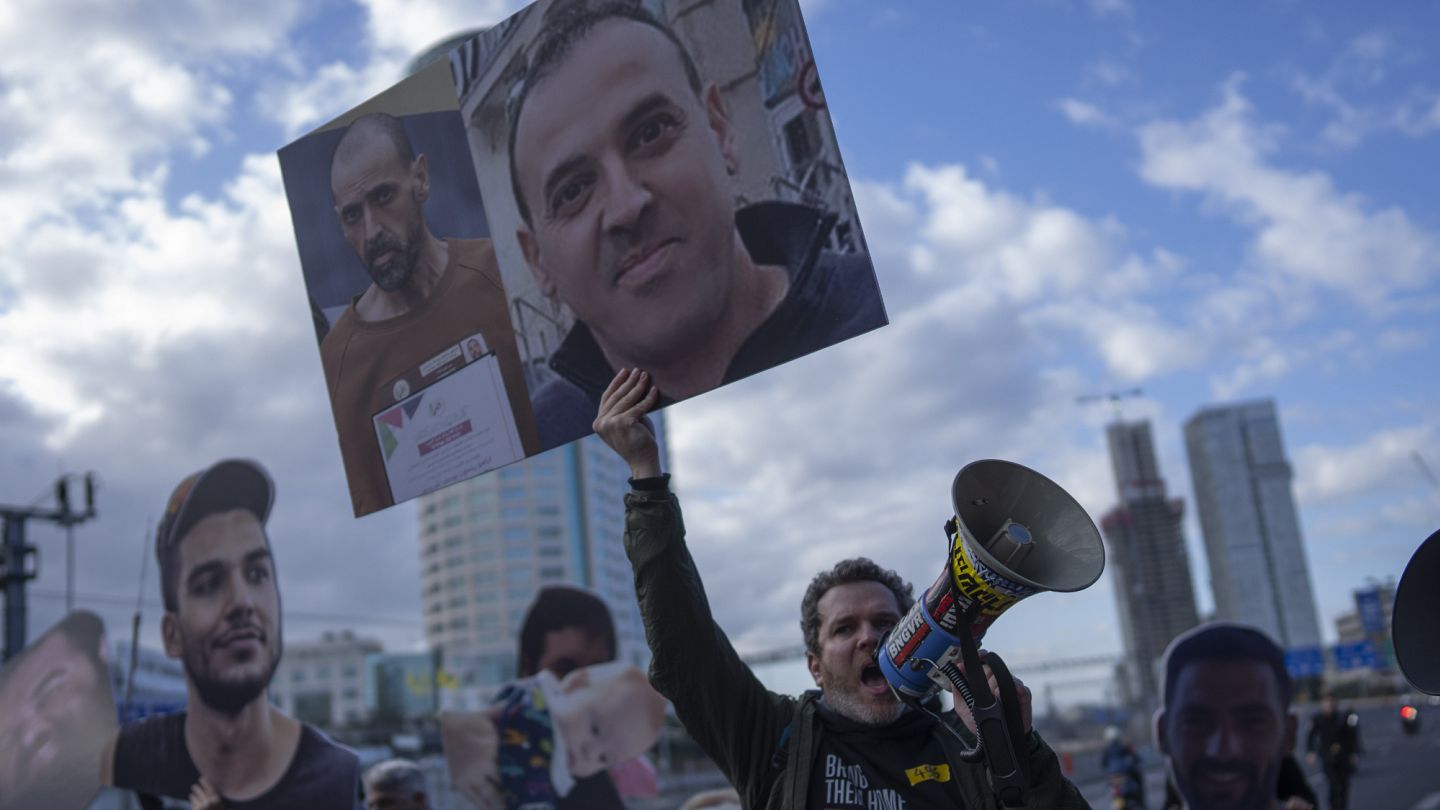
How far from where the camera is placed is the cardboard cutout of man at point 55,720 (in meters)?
7.47

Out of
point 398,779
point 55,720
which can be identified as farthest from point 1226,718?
point 55,720

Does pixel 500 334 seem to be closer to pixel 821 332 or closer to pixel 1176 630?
pixel 821 332

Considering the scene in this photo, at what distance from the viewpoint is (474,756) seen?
402 inches

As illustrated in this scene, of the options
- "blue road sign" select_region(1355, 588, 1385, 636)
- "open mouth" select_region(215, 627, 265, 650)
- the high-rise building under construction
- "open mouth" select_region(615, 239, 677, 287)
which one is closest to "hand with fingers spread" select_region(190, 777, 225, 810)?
"open mouth" select_region(215, 627, 265, 650)

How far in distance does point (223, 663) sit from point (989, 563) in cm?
589

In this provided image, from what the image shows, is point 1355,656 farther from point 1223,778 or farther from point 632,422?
point 632,422

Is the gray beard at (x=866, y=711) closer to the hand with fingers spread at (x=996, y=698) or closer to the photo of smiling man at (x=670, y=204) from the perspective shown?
the hand with fingers spread at (x=996, y=698)

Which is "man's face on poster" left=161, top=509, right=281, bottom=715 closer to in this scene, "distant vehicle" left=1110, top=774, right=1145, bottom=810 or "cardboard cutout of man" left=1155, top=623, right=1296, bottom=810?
"cardboard cutout of man" left=1155, top=623, right=1296, bottom=810

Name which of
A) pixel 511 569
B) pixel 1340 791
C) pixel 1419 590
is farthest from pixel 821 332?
pixel 511 569

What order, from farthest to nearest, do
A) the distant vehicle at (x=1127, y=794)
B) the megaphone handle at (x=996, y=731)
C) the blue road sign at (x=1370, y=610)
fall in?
the blue road sign at (x=1370, y=610) < the distant vehicle at (x=1127, y=794) < the megaphone handle at (x=996, y=731)

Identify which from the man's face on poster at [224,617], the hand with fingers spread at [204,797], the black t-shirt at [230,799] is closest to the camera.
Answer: the hand with fingers spread at [204,797]

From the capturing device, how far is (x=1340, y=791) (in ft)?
44.9

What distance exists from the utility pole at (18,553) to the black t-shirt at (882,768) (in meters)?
19.9

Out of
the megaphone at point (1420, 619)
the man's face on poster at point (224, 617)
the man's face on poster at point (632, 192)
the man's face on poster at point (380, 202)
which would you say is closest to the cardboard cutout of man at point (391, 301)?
the man's face on poster at point (380, 202)
